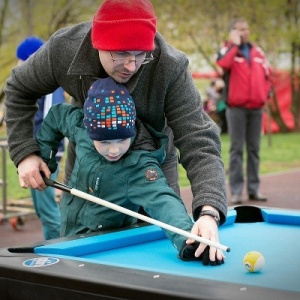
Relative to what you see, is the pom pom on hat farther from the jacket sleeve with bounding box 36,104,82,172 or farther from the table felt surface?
the table felt surface

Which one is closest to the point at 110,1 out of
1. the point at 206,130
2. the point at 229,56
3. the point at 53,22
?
the point at 206,130

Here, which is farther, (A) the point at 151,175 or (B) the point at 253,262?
(A) the point at 151,175

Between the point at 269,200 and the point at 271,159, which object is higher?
the point at 271,159

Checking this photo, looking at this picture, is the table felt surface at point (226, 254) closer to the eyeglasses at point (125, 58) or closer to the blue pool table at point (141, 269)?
the blue pool table at point (141, 269)

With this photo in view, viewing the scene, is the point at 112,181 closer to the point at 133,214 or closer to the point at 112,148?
the point at 112,148

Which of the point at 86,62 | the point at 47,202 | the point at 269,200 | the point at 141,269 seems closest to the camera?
the point at 141,269

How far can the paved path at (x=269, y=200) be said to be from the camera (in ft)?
27.0

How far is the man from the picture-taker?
3916 millimetres

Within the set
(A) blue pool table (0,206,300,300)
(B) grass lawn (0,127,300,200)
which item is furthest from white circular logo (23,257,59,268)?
(B) grass lawn (0,127,300,200)

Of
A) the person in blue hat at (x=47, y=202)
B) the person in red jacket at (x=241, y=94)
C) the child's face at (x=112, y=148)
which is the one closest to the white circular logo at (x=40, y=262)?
the child's face at (x=112, y=148)

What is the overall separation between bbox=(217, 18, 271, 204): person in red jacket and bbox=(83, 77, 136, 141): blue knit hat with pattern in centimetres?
605

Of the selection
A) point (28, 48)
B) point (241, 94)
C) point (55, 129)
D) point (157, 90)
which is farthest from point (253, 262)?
point (241, 94)

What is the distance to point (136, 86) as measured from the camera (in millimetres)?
4234

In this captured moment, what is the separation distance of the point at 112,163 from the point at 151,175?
21 cm
